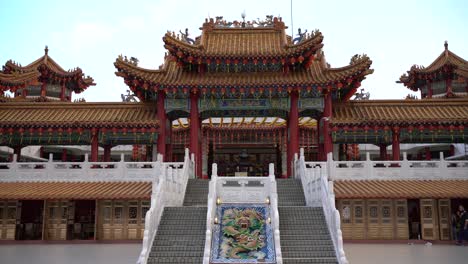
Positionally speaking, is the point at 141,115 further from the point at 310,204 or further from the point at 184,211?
the point at 310,204

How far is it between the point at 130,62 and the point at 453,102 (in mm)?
16244

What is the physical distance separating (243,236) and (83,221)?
29.2ft

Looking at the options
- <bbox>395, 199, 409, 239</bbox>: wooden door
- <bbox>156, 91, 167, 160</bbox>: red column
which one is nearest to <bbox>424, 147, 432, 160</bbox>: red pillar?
<bbox>395, 199, 409, 239</bbox>: wooden door

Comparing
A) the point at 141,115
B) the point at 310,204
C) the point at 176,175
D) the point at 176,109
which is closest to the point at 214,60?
the point at 176,109

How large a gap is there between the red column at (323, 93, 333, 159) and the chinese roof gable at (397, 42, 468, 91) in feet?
40.7

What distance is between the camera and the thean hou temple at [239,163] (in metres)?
→ 14.2

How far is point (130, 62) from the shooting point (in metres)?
22.3

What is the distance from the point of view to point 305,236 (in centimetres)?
1372

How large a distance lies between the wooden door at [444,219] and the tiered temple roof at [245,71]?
22.8ft

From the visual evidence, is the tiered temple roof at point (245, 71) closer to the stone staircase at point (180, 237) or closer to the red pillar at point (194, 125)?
the red pillar at point (194, 125)

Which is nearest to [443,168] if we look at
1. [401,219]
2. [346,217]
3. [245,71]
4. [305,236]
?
[401,219]

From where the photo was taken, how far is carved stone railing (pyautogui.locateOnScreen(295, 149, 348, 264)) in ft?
42.3

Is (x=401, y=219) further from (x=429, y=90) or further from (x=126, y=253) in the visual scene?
(x=429, y=90)

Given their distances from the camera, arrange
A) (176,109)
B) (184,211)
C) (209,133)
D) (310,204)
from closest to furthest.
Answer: (184,211)
(310,204)
(176,109)
(209,133)
